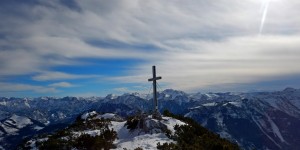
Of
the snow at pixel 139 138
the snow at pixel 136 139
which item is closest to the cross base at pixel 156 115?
the snow at pixel 139 138

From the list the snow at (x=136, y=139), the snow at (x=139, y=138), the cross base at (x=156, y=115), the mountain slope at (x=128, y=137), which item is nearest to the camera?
the mountain slope at (x=128, y=137)

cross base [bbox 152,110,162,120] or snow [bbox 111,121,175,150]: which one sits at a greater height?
cross base [bbox 152,110,162,120]

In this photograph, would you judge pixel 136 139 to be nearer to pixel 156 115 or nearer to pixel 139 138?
pixel 139 138

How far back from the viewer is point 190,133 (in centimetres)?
3391

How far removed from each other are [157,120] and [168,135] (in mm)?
3220

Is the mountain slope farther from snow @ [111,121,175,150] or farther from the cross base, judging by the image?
the cross base

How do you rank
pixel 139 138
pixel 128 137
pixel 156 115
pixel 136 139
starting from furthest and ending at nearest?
pixel 156 115, pixel 128 137, pixel 139 138, pixel 136 139

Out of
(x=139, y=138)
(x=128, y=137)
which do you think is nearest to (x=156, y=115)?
(x=128, y=137)

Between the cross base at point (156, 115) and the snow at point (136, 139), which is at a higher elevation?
the cross base at point (156, 115)

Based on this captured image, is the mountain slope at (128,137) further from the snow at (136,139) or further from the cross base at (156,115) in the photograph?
the cross base at (156,115)

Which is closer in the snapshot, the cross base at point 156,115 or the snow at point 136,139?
the snow at point 136,139

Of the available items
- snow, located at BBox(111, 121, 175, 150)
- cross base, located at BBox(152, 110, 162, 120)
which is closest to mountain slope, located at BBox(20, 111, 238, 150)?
snow, located at BBox(111, 121, 175, 150)

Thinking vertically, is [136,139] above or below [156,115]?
below

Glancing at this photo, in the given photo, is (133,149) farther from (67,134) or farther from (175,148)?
(67,134)
